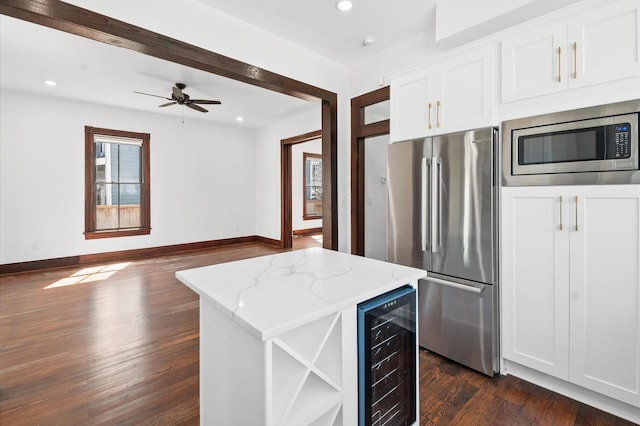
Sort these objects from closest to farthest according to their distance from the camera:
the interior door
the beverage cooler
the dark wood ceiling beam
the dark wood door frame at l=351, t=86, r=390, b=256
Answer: the beverage cooler < the dark wood ceiling beam < the interior door < the dark wood door frame at l=351, t=86, r=390, b=256

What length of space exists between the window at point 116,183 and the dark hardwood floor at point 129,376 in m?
2.12

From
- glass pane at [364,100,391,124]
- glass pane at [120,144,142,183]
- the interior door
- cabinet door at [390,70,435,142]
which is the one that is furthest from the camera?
glass pane at [120,144,142,183]

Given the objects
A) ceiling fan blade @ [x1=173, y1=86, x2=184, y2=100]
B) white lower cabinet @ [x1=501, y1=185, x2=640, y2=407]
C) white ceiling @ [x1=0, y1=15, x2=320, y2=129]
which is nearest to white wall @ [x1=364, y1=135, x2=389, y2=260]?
white lower cabinet @ [x1=501, y1=185, x2=640, y2=407]

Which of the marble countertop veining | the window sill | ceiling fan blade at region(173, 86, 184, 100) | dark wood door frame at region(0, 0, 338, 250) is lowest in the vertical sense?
the window sill

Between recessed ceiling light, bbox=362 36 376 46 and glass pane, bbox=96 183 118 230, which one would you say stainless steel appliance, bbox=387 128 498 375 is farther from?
glass pane, bbox=96 183 118 230

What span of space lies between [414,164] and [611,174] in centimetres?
120

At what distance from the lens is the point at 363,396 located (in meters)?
1.21

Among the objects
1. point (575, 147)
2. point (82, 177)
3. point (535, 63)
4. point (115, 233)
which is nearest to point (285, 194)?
point (115, 233)

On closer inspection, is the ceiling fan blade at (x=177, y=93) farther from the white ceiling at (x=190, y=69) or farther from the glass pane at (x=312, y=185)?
the glass pane at (x=312, y=185)

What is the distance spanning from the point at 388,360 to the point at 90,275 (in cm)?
511

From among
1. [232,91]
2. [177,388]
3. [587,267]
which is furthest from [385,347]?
[232,91]

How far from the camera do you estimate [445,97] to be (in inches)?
93.4

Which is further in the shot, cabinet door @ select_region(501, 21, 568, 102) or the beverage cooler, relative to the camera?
cabinet door @ select_region(501, 21, 568, 102)

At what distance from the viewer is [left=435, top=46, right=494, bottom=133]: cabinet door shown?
215cm
